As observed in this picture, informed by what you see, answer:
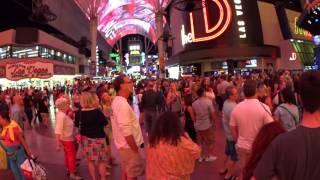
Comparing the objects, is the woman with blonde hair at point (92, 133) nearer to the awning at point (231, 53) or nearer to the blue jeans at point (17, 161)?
the blue jeans at point (17, 161)

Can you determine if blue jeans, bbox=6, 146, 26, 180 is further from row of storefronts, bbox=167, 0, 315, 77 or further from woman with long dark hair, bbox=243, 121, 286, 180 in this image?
row of storefronts, bbox=167, 0, 315, 77

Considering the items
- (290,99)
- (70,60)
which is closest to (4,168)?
(290,99)

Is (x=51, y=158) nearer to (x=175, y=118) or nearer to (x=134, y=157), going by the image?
(x=134, y=157)

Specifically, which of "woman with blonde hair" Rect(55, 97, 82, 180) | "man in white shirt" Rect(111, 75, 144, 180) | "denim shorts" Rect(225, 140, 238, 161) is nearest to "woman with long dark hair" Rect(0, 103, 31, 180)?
"woman with blonde hair" Rect(55, 97, 82, 180)

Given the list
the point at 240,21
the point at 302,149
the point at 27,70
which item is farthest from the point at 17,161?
Answer: the point at 240,21

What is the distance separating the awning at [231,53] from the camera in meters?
52.0

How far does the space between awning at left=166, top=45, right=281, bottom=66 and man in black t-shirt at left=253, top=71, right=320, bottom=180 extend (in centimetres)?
4990

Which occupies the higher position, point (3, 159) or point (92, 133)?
point (92, 133)

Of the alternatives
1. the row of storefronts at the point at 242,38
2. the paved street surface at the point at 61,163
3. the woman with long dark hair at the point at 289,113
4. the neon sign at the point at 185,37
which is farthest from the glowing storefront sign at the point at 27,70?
the neon sign at the point at 185,37

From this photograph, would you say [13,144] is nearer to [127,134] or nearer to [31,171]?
[31,171]

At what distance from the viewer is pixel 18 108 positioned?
41.9ft

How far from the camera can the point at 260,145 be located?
3.04 meters

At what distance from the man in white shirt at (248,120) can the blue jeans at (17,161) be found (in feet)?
11.0

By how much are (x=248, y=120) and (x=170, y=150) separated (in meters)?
1.69
